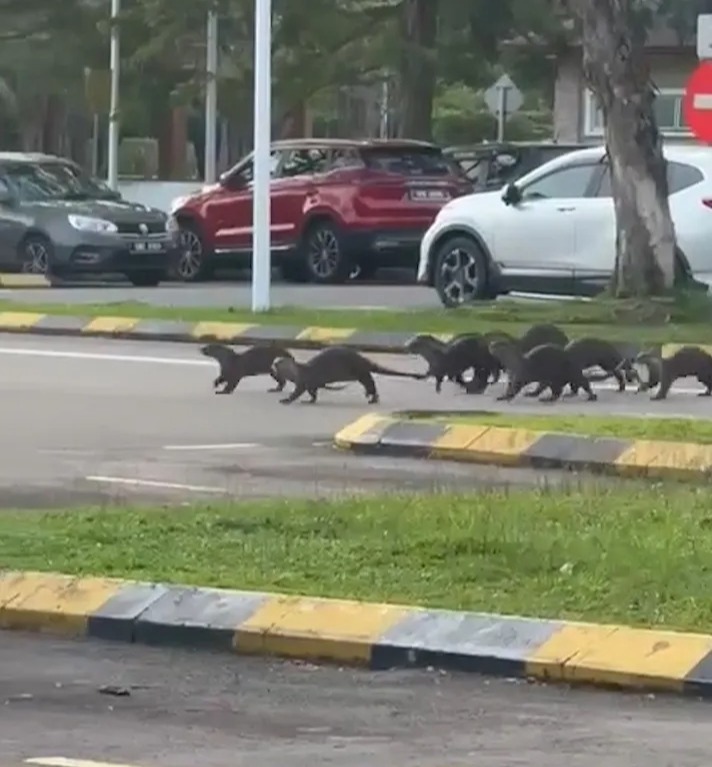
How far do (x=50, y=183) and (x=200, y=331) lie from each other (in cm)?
854

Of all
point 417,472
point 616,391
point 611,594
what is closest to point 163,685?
point 611,594

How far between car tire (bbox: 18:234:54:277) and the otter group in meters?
12.1

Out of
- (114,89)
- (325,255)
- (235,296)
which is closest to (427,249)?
(235,296)

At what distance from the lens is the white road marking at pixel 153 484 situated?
12.3 meters

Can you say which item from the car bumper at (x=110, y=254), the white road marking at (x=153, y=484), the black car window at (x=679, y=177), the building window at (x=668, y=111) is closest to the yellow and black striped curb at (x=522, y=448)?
the white road marking at (x=153, y=484)

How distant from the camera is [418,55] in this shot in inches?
1304

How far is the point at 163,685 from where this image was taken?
26.6 feet

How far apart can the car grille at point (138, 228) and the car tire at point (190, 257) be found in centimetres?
115

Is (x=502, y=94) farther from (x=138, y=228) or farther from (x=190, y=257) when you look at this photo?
(x=138, y=228)

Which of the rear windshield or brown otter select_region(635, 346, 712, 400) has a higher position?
the rear windshield

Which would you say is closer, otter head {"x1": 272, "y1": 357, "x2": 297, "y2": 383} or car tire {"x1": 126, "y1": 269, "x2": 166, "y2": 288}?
otter head {"x1": 272, "y1": 357, "x2": 297, "y2": 383}

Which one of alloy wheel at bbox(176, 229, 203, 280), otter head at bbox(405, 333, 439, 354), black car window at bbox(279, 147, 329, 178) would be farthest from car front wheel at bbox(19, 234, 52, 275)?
otter head at bbox(405, 333, 439, 354)

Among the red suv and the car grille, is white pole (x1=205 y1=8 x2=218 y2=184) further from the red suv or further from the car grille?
the car grille

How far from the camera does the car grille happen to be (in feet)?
94.4
